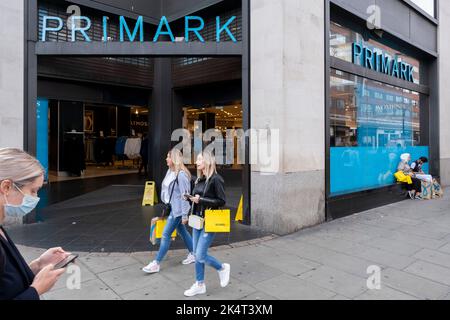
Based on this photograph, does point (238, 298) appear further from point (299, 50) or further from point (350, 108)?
point (350, 108)

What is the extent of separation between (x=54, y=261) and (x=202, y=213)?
229cm

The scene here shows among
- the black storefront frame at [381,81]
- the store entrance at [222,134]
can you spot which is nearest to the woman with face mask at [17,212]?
the black storefront frame at [381,81]

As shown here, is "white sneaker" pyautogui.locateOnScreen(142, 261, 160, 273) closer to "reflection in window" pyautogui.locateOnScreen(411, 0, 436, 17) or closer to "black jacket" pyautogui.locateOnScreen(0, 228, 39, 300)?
"black jacket" pyautogui.locateOnScreen(0, 228, 39, 300)

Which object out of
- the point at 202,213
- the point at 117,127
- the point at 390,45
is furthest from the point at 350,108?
the point at 117,127

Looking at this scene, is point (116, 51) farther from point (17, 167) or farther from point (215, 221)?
point (17, 167)

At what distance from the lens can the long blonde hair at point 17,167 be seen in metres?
1.70

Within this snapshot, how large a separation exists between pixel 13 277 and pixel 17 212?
1.17 ft

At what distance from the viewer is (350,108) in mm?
8977

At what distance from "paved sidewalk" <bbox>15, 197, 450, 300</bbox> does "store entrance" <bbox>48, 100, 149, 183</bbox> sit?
965 cm

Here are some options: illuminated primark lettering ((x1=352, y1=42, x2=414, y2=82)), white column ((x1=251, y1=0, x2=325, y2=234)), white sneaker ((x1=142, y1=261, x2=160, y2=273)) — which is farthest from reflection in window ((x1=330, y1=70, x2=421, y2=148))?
white sneaker ((x1=142, y1=261, x2=160, y2=273))

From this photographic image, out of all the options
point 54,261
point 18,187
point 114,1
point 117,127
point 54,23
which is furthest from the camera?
point 117,127

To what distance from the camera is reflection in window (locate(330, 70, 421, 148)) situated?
8391 millimetres

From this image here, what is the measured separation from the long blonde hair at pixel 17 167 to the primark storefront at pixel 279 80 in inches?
212

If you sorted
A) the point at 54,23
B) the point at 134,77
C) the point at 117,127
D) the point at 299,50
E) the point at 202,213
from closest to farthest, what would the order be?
the point at 202,213, the point at 299,50, the point at 54,23, the point at 134,77, the point at 117,127
